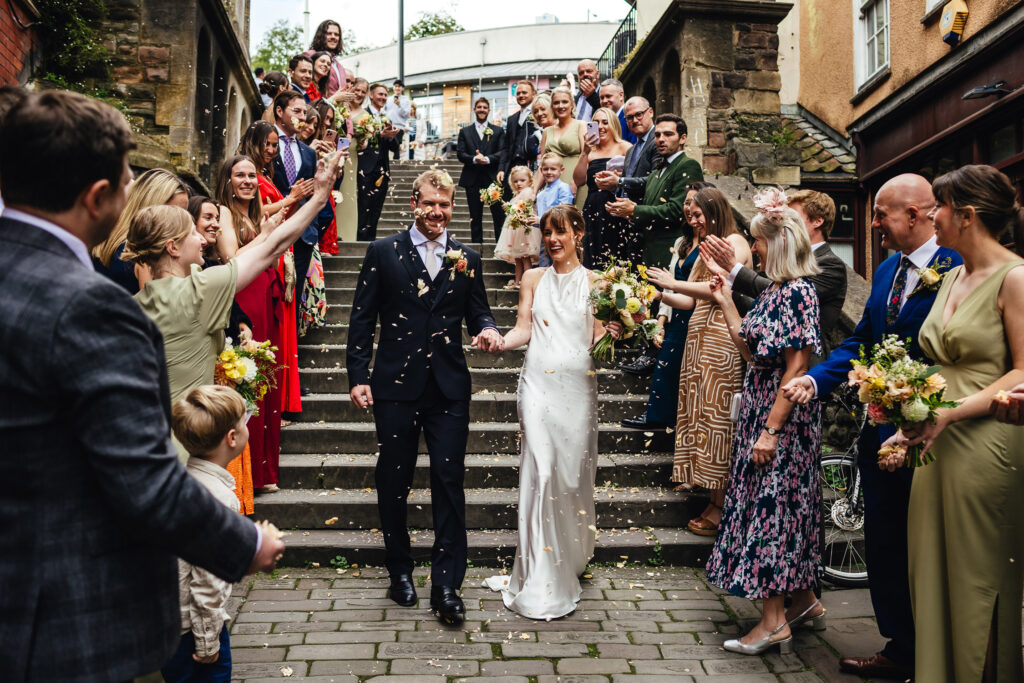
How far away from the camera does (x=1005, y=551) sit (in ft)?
11.5

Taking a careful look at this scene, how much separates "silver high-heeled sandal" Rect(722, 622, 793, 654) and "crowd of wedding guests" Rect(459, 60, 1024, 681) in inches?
0.4

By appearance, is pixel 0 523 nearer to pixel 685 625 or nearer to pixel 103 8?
pixel 685 625

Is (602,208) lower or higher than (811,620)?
higher

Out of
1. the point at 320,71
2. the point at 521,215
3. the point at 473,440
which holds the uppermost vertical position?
the point at 320,71

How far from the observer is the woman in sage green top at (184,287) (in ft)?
12.0

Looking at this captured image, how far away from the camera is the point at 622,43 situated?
19812 millimetres

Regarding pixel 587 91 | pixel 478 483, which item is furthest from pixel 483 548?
pixel 587 91

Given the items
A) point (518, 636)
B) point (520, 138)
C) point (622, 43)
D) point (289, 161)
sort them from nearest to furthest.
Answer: point (518, 636), point (289, 161), point (520, 138), point (622, 43)

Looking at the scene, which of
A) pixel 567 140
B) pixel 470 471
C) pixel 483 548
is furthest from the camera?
pixel 567 140

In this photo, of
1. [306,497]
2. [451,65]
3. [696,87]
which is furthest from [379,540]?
[451,65]

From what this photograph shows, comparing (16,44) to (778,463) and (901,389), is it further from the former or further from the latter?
(901,389)

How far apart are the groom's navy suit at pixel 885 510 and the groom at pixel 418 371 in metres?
1.94

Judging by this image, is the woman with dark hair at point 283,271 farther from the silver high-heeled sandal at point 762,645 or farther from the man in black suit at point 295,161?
the silver high-heeled sandal at point 762,645

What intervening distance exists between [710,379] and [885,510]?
1.76 meters
